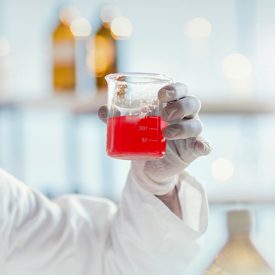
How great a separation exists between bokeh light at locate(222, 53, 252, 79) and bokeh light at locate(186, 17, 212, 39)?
15 centimetres

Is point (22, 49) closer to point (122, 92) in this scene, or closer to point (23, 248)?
point (23, 248)

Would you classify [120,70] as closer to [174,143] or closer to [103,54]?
[103,54]

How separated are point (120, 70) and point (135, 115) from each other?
3.91 feet

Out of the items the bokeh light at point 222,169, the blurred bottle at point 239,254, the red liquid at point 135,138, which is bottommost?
the bokeh light at point 222,169

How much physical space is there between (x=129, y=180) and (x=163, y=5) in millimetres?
1760

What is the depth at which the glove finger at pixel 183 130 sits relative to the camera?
1.15m

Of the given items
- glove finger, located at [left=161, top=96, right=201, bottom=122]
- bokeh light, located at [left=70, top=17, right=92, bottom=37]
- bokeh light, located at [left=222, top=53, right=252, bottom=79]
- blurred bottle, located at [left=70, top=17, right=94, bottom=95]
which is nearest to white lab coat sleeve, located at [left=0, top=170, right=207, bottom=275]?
glove finger, located at [left=161, top=96, right=201, bottom=122]

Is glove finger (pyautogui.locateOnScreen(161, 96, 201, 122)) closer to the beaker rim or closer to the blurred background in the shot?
the beaker rim

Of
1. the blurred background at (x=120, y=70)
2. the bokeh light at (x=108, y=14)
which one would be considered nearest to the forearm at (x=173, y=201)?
the blurred background at (x=120, y=70)

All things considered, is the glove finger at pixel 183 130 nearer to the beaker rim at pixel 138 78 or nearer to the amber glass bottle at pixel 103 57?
the beaker rim at pixel 138 78

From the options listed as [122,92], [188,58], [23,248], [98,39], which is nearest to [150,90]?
[122,92]

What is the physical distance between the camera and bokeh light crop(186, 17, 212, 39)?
119 inches

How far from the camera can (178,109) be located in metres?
1.16

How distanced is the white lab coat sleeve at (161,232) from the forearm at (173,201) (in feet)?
0.03
